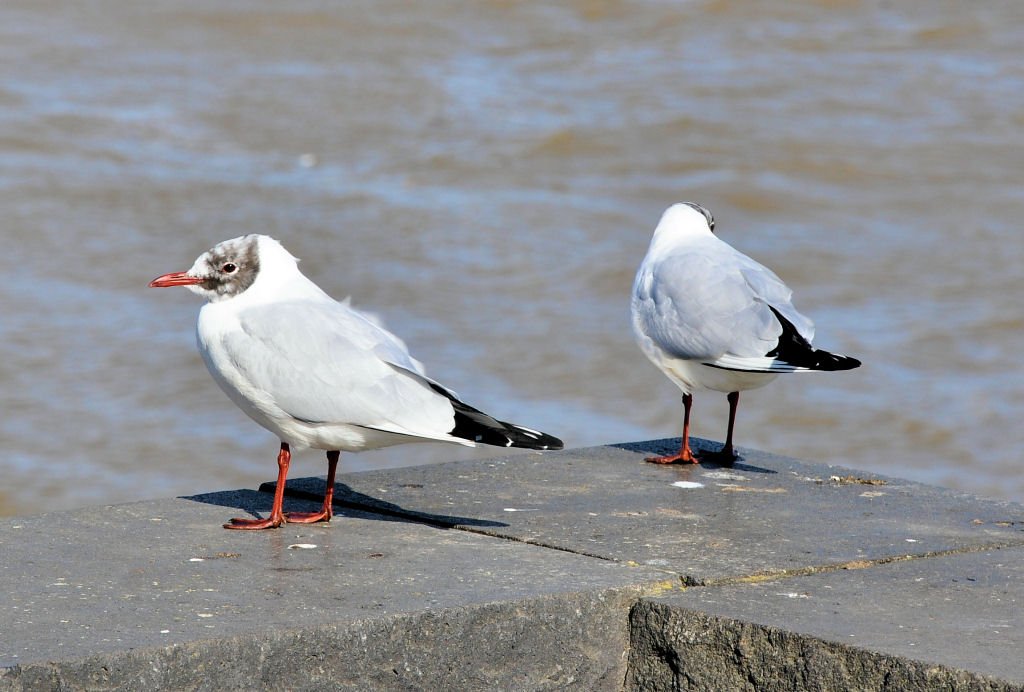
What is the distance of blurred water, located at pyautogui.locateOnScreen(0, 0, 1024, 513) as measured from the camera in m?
9.48

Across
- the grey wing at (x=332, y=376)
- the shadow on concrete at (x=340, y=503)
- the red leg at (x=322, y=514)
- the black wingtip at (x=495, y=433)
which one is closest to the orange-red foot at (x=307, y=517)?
the red leg at (x=322, y=514)

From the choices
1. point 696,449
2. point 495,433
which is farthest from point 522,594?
point 696,449

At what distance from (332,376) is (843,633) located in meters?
1.39

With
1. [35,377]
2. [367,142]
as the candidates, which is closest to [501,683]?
[35,377]

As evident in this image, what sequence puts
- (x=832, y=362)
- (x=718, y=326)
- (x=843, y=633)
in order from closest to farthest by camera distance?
(x=843, y=633)
(x=832, y=362)
(x=718, y=326)

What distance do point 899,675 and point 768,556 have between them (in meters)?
0.76

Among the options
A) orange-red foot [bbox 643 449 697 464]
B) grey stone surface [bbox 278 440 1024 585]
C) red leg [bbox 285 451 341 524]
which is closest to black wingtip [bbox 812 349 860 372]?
grey stone surface [bbox 278 440 1024 585]

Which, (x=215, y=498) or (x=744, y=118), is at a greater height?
(x=744, y=118)

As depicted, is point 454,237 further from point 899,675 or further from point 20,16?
point 899,675

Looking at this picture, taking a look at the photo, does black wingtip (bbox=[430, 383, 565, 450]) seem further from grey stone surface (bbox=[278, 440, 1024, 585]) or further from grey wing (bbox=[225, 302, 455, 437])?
grey stone surface (bbox=[278, 440, 1024, 585])

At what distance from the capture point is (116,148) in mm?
13297

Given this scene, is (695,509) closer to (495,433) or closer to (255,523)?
(495,433)

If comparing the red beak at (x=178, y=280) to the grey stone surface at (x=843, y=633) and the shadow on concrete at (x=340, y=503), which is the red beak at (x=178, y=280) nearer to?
the shadow on concrete at (x=340, y=503)

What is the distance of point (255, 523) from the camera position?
382cm
